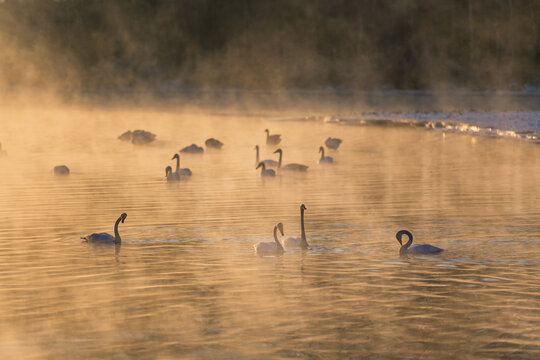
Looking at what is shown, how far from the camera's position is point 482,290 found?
538 inches

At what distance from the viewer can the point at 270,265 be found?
51.4ft

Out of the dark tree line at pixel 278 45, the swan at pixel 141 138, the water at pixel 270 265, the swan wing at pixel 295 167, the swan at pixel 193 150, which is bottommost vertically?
the water at pixel 270 265

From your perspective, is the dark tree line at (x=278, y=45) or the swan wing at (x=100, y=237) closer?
the swan wing at (x=100, y=237)

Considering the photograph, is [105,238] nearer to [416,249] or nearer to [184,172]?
[416,249]

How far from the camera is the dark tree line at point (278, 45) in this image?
91.9 metres

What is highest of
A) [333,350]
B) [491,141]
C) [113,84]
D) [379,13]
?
[379,13]

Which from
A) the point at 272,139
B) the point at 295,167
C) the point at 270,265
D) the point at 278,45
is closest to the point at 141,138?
the point at 272,139

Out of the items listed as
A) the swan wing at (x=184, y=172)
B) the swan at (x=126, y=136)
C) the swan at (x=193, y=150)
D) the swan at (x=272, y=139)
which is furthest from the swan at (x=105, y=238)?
the swan at (x=126, y=136)

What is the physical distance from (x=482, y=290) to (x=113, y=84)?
8220cm

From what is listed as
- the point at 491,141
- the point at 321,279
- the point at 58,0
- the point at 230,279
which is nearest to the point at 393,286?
the point at 321,279

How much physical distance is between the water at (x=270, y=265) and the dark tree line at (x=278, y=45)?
2392 inches

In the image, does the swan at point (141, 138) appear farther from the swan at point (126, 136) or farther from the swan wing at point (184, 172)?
the swan wing at point (184, 172)

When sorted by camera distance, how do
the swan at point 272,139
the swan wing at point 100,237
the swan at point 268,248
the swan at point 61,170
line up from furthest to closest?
the swan at point 272,139 < the swan at point 61,170 < the swan wing at point 100,237 < the swan at point 268,248

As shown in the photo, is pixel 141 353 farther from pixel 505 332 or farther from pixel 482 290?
pixel 482 290
